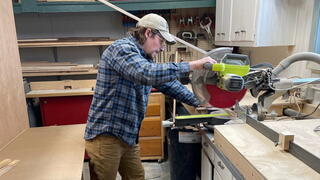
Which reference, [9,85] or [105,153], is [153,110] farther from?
[9,85]

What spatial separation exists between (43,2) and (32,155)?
196cm

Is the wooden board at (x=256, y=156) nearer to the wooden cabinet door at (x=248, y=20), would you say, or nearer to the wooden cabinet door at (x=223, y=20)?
the wooden cabinet door at (x=248, y=20)

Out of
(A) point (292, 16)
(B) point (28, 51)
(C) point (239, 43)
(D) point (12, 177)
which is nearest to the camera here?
(D) point (12, 177)

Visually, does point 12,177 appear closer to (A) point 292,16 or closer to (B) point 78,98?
(B) point 78,98

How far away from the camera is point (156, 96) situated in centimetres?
259

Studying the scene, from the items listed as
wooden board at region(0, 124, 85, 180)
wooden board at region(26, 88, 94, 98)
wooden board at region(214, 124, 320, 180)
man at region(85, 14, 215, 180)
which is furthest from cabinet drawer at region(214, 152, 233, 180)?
wooden board at region(26, 88, 94, 98)

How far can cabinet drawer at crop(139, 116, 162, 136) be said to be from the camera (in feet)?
8.63

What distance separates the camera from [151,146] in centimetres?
273

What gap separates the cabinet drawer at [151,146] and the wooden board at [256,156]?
4.94 ft

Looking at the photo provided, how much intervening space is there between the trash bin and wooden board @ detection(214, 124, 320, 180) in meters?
0.52

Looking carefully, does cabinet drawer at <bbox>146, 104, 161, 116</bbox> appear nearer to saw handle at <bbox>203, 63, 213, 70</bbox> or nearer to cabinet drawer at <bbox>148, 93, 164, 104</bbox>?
cabinet drawer at <bbox>148, 93, 164, 104</bbox>

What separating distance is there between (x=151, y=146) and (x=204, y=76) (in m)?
1.74

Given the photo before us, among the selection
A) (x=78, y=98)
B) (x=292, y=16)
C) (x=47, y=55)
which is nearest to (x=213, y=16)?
(x=292, y=16)

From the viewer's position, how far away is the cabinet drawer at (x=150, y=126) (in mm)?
2631
